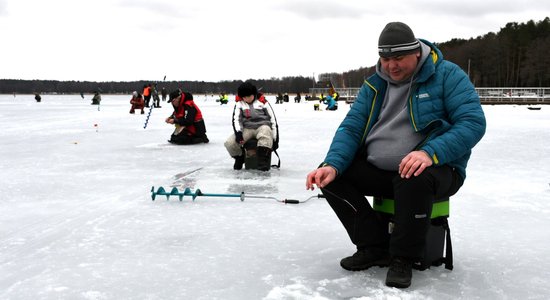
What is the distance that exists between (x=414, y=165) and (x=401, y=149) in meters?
0.37

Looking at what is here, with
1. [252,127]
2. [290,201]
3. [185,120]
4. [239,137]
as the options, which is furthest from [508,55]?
[290,201]

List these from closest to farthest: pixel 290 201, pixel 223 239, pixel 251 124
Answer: pixel 223 239 → pixel 290 201 → pixel 251 124

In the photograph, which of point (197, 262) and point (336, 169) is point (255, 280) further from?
point (336, 169)

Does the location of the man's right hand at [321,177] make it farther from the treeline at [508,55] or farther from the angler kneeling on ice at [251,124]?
the treeline at [508,55]

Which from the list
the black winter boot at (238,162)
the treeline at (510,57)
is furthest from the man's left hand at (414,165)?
the treeline at (510,57)

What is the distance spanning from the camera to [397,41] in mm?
2557

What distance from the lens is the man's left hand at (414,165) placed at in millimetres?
2328

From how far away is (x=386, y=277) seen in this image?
2.58 m

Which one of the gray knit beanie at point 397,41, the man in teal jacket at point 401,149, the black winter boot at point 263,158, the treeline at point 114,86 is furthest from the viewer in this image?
the treeline at point 114,86

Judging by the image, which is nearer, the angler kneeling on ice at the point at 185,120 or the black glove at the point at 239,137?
the black glove at the point at 239,137

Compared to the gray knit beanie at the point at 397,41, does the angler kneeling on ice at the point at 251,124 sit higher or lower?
lower

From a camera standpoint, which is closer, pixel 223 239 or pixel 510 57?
pixel 223 239

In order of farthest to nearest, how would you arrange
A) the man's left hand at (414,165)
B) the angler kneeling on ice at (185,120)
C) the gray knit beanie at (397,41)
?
the angler kneeling on ice at (185,120)
the gray knit beanie at (397,41)
the man's left hand at (414,165)

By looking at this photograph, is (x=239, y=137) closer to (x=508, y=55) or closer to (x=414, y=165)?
(x=414, y=165)
